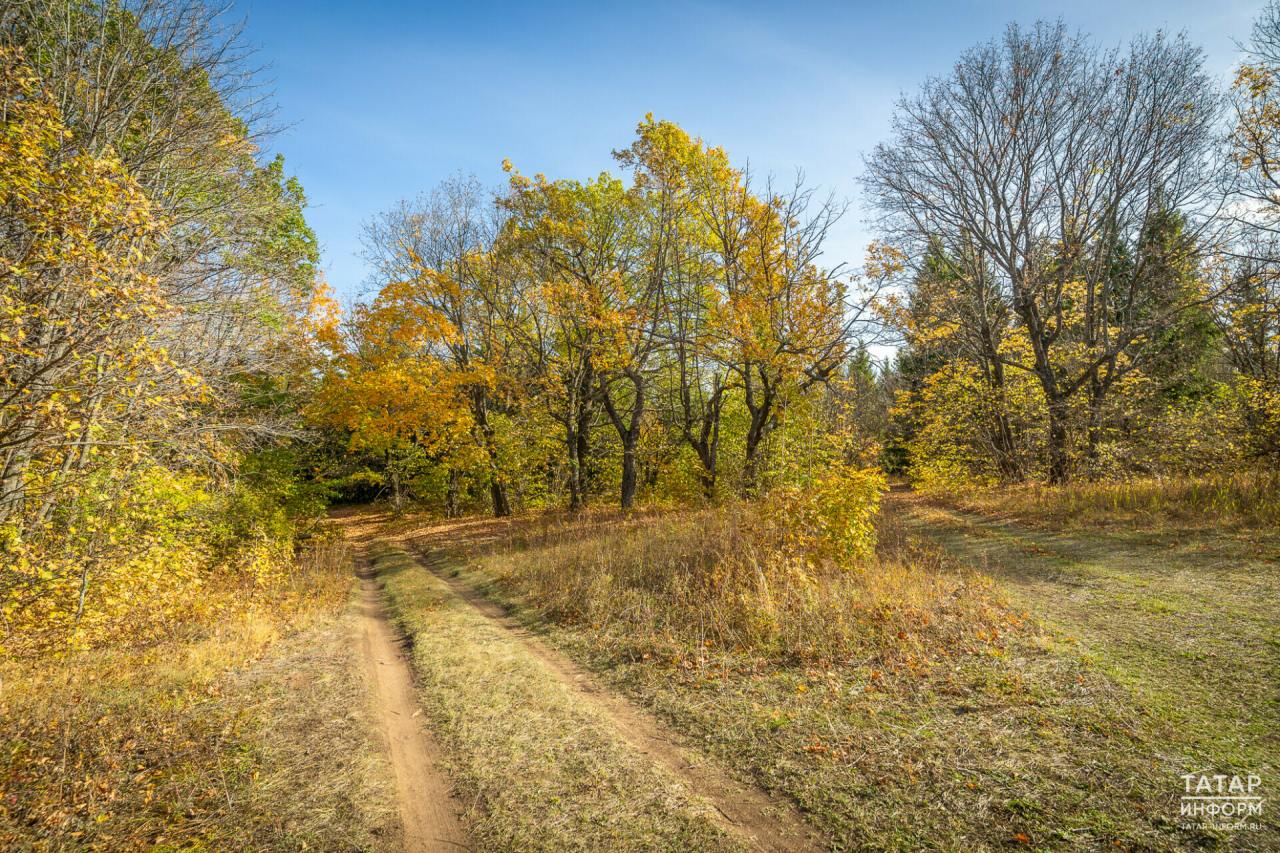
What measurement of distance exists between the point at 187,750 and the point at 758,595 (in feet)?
20.1

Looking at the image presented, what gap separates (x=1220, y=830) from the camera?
9.01 ft

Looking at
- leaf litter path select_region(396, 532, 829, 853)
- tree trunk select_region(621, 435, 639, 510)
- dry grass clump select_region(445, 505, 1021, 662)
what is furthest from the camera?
tree trunk select_region(621, 435, 639, 510)

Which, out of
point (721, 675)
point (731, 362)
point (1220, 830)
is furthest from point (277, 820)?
point (731, 362)

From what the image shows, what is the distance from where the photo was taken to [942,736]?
3.84 metres

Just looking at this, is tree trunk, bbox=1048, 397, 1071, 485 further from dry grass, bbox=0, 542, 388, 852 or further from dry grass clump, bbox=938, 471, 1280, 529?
dry grass, bbox=0, 542, 388, 852

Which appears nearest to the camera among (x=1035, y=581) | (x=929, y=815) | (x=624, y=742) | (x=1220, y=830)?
(x=1220, y=830)

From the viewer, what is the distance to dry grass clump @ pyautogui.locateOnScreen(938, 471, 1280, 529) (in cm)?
839

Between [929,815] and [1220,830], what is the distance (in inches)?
58.8

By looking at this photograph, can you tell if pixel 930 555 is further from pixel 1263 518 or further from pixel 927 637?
pixel 1263 518

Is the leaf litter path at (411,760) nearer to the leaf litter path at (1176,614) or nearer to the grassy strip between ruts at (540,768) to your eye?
the grassy strip between ruts at (540,768)

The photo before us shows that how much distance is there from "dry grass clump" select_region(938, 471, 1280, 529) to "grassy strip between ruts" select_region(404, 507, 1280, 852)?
6425 millimetres

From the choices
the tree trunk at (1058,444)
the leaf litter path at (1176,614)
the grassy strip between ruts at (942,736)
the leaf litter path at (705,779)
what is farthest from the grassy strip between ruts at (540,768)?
the tree trunk at (1058,444)

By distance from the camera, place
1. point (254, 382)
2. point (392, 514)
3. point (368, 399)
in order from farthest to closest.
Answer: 1. point (392, 514)
2. point (368, 399)
3. point (254, 382)

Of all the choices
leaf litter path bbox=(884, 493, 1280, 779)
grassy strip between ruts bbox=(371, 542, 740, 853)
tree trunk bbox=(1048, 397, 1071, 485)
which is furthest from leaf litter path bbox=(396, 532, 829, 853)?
tree trunk bbox=(1048, 397, 1071, 485)
